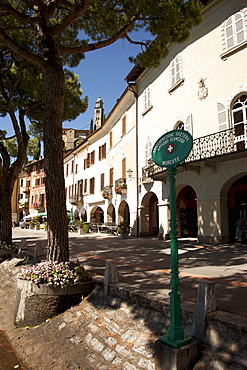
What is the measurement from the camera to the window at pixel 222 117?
11.8 meters

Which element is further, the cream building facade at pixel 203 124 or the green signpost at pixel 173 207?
the cream building facade at pixel 203 124

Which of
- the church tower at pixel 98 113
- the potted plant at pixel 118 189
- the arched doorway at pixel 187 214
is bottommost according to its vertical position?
the arched doorway at pixel 187 214

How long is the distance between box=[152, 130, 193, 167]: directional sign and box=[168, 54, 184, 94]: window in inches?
476

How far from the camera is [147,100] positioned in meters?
17.8

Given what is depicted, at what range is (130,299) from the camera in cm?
455

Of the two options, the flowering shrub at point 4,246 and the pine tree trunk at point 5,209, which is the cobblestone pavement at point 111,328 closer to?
the flowering shrub at point 4,246

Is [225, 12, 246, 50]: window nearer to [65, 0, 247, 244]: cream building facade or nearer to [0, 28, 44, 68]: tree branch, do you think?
[65, 0, 247, 244]: cream building facade

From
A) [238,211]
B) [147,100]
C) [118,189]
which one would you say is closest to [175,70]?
[147,100]

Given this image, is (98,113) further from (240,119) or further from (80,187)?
(240,119)

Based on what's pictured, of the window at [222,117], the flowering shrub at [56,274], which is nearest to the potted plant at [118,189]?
the window at [222,117]

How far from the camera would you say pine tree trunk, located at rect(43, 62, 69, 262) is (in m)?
6.02

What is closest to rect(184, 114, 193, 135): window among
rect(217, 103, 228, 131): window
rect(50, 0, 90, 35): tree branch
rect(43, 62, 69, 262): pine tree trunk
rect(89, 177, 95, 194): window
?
rect(217, 103, 228, 131): window

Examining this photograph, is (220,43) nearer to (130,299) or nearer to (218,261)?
(218,261)

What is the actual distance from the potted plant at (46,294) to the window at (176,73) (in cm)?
1218
